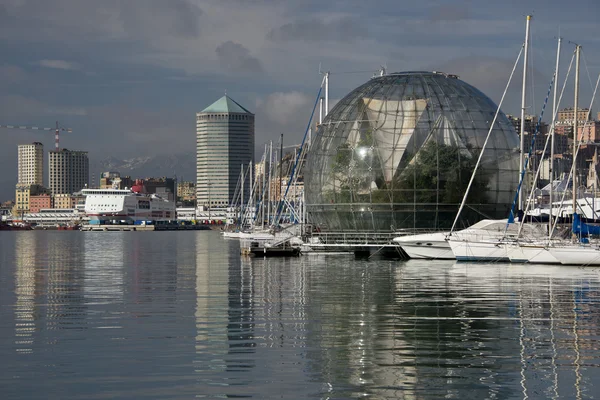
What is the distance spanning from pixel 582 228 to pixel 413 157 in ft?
43.6

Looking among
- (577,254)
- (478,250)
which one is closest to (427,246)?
(478,250)

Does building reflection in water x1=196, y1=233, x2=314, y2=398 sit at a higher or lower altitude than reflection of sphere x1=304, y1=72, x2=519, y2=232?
lower

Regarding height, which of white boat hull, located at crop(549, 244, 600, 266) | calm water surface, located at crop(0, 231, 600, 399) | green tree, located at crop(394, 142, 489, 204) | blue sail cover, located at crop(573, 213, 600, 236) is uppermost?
green tree, located at crop(394, 142, 489, 204)

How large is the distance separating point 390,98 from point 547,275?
2497cm

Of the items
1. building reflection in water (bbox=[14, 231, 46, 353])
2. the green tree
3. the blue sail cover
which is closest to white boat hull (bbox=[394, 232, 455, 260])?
the green tree

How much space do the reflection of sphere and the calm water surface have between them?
2372 centimetres

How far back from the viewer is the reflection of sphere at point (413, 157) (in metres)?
62.3

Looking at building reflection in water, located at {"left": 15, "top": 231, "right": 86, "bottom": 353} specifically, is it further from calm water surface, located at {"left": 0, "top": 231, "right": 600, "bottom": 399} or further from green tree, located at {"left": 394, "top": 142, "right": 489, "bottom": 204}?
green tree, located at {"left": 394, "top": 142, "right": 489, "bottom": 204}

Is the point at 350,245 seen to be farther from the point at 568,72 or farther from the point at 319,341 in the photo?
the point at 319,341

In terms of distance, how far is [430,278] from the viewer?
3984cm

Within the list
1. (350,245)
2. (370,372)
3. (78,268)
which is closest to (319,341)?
(370,372)

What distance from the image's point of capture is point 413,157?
6222 centimetres

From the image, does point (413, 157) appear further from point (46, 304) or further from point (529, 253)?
point (46, 304)

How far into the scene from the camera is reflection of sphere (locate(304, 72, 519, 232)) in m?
62.3
